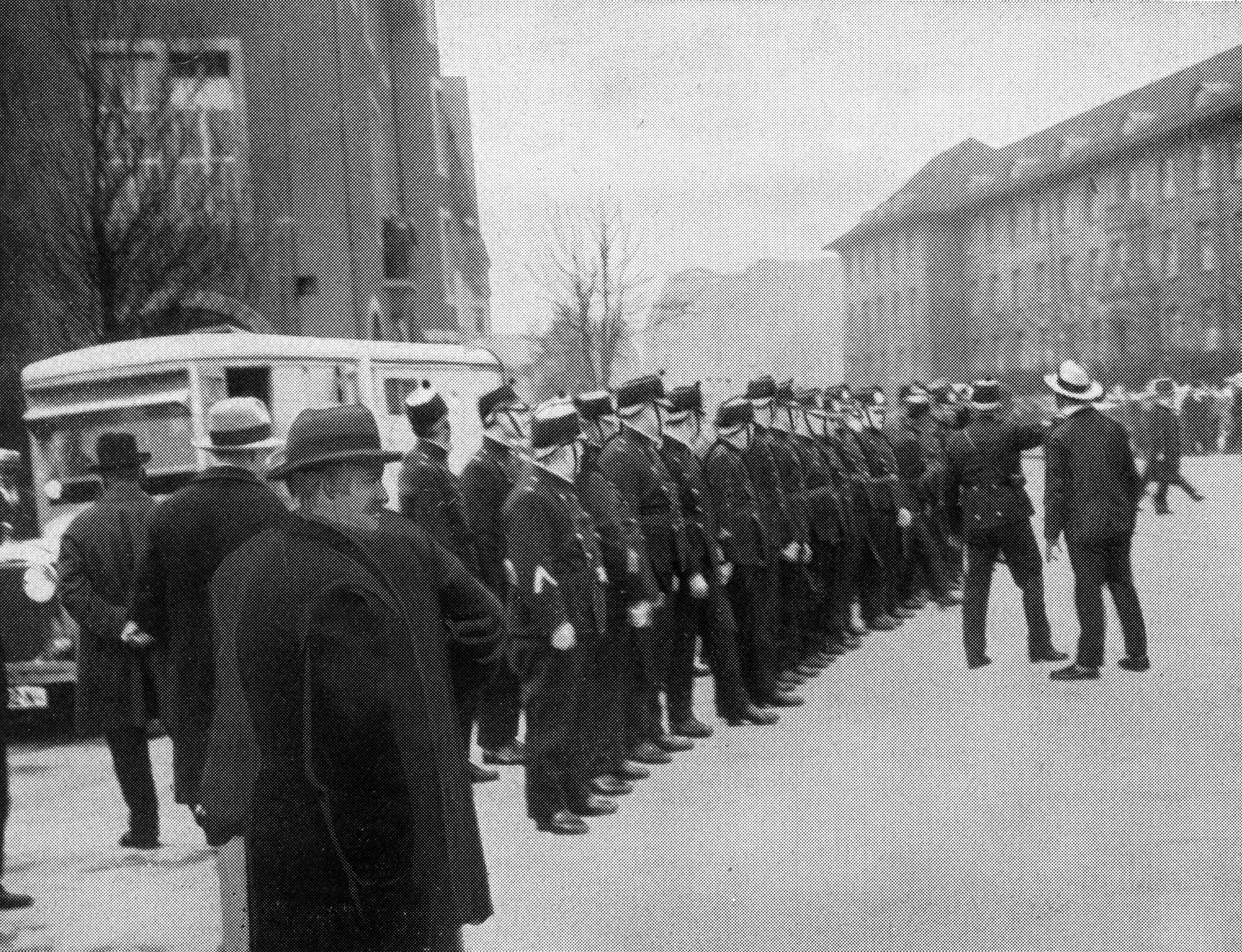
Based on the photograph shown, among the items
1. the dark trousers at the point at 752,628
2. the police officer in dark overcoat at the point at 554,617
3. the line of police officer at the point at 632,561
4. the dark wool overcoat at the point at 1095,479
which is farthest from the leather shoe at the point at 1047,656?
the police officer in dark overcoat at the point at 554,617

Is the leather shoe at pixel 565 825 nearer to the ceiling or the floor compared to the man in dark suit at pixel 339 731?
nearer to the floor

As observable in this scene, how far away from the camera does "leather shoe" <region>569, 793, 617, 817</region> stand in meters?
6.24

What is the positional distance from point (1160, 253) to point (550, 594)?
3.48m

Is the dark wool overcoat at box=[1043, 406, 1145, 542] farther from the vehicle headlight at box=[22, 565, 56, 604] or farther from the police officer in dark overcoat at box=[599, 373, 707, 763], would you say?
the vehicle headlight at box=[22, 565, 56, 604]

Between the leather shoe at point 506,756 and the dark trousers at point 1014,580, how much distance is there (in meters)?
2.89

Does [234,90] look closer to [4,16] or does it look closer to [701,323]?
[4,16]

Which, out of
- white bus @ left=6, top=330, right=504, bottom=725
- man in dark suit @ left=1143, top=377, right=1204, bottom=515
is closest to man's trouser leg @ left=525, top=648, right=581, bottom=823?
white bus @ left=6, top=330, right=504, bottom=725

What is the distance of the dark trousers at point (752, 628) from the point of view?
828 cm

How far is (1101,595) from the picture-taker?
8312 millimetres

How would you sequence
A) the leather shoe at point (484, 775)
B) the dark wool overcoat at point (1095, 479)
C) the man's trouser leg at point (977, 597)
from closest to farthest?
the leather shoe at point (484, 775) → the dark wool overcoat at point (1095, 479) → the man's trouser leg at point (977, 597)

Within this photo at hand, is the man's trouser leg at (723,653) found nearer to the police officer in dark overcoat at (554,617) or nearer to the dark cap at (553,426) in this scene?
the police officer in dark overcoat at (554,617)

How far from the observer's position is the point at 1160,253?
7516mm

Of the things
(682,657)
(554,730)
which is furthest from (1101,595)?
(554,730)

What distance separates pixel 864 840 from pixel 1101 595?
3327mm
